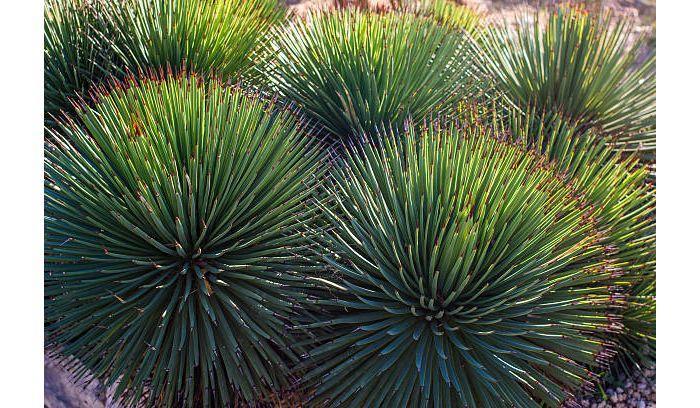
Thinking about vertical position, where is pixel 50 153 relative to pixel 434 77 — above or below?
above

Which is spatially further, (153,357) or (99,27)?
(99,27)

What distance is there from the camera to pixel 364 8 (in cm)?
560

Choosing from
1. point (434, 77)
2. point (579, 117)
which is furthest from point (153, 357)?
point (579, 117)

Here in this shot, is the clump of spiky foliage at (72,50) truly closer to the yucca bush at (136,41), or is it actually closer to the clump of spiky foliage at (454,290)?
the yucca bush at (136,41)

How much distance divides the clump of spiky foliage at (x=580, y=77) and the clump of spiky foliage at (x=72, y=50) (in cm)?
321

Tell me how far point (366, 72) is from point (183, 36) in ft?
4.67

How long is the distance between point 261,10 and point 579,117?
9.47ft

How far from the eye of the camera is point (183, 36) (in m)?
5.03

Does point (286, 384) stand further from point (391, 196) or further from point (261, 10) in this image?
point (261, 10)

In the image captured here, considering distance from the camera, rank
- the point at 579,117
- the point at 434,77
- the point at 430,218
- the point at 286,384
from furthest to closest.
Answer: the point at 579,117 → the point at 434,77 → the point at 286,384 → the point at 430,218

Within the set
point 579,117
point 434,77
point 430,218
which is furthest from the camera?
point 579,117

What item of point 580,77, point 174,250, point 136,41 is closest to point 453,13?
point 580,77

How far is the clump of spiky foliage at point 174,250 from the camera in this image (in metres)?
3.43

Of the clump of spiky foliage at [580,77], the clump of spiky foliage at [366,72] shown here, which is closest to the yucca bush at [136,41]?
the clump of spiky foliage at [366,72]
